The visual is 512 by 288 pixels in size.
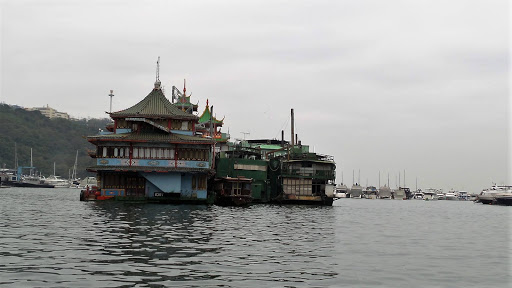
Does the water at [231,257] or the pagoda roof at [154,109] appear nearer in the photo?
the water at [231,257]

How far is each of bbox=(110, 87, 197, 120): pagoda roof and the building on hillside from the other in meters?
1.61

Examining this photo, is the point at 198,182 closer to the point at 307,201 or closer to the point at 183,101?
the point at 307,201

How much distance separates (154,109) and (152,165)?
8929mm

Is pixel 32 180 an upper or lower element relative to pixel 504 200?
upper

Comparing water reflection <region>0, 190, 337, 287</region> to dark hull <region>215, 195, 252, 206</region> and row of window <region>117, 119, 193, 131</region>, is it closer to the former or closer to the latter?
dark hull <region>215, 195, 252, 206</region>

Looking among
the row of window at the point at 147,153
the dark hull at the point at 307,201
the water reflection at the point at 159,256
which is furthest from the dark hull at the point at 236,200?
the water reflection at the point at 159,256

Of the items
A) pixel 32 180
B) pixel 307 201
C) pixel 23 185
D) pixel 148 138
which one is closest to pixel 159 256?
pixel 148 138

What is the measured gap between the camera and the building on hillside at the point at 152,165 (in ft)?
218

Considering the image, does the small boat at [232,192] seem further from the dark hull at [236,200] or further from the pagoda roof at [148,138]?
the pagoda roof at [148,138]

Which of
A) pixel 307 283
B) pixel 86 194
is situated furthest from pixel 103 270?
pixel 86 194

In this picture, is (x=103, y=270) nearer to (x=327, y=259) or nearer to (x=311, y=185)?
(x=327, y=259)

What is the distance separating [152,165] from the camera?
66688 mm

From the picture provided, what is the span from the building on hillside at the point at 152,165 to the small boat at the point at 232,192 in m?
2.41

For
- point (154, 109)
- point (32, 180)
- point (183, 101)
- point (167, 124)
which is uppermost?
point (183, 101)
